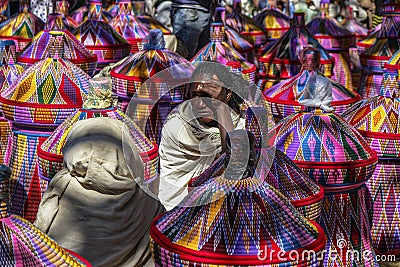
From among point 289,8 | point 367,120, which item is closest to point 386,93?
point 367,120

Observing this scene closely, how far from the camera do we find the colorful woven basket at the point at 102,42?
22.6 ft

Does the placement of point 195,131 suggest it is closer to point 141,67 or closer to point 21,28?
point 141,67

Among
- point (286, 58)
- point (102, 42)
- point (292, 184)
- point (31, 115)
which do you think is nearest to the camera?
point (292, 184)

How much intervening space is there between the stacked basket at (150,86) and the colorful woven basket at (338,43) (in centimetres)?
315

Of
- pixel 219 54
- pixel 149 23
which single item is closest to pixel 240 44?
pixel 149 23

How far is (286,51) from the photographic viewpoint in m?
7.14

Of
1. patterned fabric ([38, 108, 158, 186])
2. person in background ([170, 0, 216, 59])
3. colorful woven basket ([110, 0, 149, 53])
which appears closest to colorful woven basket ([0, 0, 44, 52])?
colorful woven basket ([110, 0, 149, 53])

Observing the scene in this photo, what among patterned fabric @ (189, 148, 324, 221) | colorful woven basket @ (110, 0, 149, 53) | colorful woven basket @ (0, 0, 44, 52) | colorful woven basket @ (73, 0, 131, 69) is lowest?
colorful woven basket @ (0, 0, 44, 52)

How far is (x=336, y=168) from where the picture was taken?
13.0 feet

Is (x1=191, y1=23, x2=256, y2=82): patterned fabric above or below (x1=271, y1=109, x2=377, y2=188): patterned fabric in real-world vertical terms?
below

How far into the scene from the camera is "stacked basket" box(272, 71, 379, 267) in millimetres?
3979

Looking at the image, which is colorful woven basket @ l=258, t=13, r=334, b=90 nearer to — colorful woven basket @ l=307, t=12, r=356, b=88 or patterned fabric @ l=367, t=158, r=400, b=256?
colorful woven basket @ l=307, t=12, r=356, b=88

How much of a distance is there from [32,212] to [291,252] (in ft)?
7.11

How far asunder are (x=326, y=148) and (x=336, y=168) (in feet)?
0.43
